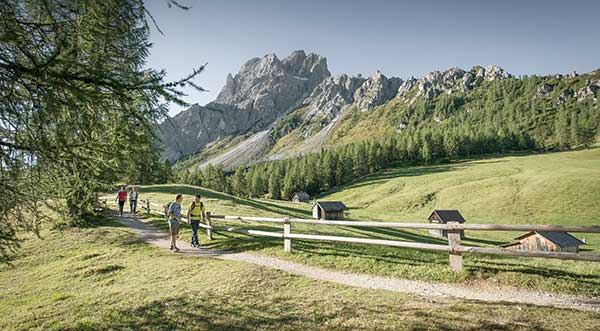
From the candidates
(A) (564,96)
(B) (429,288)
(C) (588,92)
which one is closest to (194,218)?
(B) (429,288)

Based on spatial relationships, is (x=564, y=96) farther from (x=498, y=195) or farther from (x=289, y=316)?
(x=289, y=316)

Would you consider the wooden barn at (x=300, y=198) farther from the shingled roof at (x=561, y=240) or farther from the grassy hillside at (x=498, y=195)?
the shingled roof at (x=561, y=240)

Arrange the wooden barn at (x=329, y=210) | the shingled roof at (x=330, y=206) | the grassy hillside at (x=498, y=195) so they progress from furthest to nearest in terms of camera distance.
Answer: the shingled roof at (x=330, y=206)
the wooden barn at (x=329, y=210)
the grassy hillside at (x=498, y=195)

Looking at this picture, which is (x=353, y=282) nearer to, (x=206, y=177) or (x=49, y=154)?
(x=49, y=154)

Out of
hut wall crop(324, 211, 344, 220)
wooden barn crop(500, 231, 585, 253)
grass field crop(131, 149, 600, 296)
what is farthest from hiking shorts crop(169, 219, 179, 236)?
hut wall crop(324, 211, 344, 220)

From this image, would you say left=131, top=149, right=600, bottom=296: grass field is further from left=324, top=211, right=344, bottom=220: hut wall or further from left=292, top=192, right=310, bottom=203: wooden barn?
left=292, top=192, right=310, bottom=203: wooden barn

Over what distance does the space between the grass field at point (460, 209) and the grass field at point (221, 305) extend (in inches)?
76.0

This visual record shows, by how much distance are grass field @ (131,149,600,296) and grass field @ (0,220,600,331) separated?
6.33 feet

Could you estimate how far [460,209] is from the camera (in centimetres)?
5766

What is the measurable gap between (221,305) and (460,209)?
60.3 meters

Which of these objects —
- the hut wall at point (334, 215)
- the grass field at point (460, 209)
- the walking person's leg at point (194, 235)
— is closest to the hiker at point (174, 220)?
the walking person's leg at point (194, 235)

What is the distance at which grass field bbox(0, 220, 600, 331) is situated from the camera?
5965 mm

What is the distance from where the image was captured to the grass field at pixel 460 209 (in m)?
8.51

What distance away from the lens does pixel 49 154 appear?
591 centimetres
